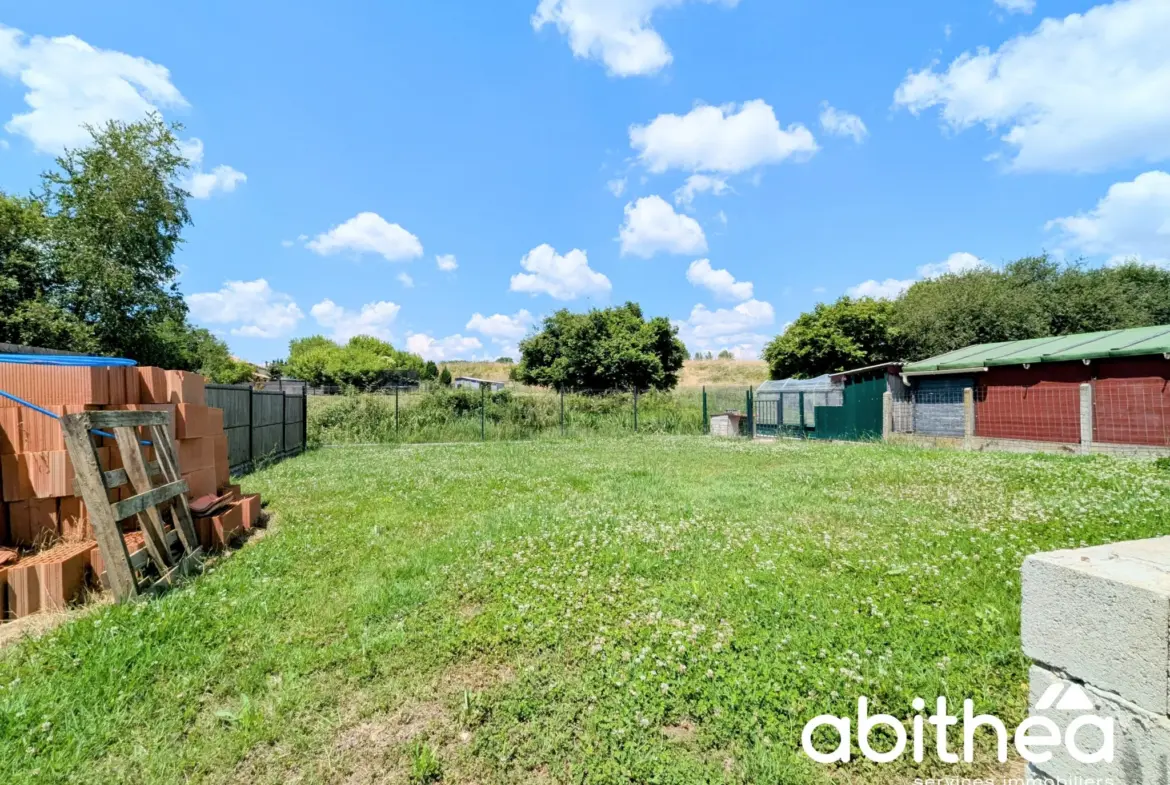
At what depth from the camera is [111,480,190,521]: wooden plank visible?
11.6 ft

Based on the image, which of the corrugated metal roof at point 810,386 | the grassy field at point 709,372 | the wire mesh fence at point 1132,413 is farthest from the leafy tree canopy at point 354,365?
the wire mesh fence at point 1132,413

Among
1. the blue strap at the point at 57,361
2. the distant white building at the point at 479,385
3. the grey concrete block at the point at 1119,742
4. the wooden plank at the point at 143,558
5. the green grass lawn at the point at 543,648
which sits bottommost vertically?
the green grass lawn at the point at 543,648

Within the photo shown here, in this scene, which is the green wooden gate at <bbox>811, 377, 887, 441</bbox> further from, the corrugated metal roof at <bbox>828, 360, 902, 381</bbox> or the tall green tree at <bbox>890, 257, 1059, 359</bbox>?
the tall green tree at <bbox>890, 257, 1059, 359</bbox>

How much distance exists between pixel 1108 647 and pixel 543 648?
→ 2546 mm

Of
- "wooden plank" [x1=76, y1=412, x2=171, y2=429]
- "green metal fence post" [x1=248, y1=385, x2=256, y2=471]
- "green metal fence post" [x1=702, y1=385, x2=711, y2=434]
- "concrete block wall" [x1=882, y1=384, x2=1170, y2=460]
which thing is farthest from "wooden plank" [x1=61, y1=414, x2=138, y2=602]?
"green metal fence post" [x1=702, y1=385, x2=711, y2=434]

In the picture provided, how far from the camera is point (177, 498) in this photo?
14.5ft

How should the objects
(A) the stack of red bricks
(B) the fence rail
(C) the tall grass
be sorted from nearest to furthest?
(A) the stack of red bricks < (B) the fence rail < (C) the tall grass

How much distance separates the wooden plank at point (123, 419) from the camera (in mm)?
3627

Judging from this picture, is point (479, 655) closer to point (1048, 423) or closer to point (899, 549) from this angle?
point (899, 549)

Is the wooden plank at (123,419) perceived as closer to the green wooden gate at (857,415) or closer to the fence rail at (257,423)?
the fence rail at (257,423)

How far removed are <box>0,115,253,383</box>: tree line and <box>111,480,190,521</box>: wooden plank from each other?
17.9m

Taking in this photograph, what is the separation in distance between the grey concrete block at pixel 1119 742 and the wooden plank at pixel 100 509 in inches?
193

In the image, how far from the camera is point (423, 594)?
3785 mm

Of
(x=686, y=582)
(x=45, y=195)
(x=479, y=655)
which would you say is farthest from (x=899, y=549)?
(x=45, y=195)
